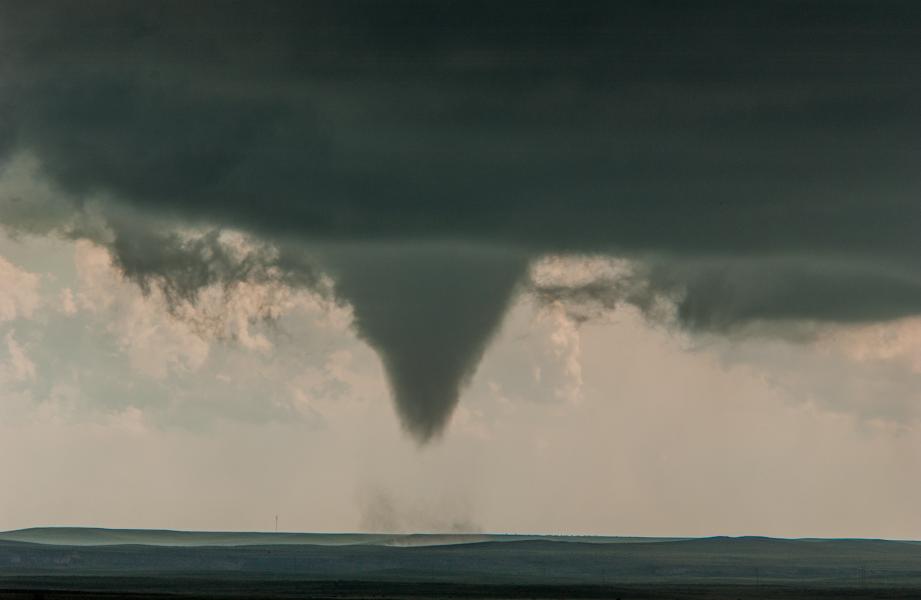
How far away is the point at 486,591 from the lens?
19612cm

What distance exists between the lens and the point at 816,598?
189250 millimetres

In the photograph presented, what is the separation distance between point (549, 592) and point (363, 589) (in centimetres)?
2185

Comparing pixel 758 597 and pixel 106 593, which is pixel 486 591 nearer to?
pixel 758 597

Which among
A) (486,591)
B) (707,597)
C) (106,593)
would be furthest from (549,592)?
(106,593)

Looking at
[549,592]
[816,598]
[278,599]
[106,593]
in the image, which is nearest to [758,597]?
[816,598]

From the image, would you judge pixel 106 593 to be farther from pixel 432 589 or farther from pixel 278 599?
pixel 432 589

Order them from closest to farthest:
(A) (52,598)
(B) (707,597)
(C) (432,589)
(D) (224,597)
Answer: (A) (52,598), (D) (224,597), (B) (707,597), (C) (432,589)

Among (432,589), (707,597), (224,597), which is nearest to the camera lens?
(224,597)

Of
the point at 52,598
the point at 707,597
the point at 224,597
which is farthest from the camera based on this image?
the point at 707,597

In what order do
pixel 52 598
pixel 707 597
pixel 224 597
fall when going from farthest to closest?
1. pixel 707 597
2. pixel 224 597
3. pixel 52 598

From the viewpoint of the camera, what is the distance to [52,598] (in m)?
158

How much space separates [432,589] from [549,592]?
14157mm

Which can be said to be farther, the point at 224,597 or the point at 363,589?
the point at 363,589

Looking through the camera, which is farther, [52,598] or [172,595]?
[172,595]
